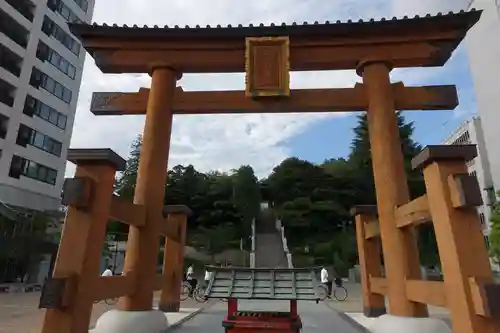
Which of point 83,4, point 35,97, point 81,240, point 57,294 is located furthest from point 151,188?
point 83,4

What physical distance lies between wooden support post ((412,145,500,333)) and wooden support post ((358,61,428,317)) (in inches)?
62.6

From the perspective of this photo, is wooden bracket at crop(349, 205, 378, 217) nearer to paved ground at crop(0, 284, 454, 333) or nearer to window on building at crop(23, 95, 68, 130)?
paved ground at crop(0, 284, 454, 333)

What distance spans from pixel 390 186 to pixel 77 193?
15.7 ft

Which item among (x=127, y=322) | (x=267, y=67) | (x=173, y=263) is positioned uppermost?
(x=267, y=67)

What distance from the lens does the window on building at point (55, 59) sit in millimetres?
27292

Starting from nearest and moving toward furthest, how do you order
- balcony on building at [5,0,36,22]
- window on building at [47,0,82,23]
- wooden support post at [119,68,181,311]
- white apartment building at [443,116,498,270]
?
1. wooden support post at [119,68,181,311]
2. balcony on building at [5,0,36,22]
3. window on building at [47,0,82,23]
4. white apartment building at [443,116,498,270]

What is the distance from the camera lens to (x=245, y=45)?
7.10 metres

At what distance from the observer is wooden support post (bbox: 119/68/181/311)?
19.7 feet

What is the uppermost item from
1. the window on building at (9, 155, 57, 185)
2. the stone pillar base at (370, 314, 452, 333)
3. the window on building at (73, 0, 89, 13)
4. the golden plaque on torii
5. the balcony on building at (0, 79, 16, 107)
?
the window on building at (73, 0, 89, 13)

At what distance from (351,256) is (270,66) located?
22.4m

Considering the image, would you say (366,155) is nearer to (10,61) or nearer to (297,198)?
(297,198)

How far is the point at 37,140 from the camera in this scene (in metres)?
26.4

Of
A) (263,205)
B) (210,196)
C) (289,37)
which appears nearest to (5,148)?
(210,196)

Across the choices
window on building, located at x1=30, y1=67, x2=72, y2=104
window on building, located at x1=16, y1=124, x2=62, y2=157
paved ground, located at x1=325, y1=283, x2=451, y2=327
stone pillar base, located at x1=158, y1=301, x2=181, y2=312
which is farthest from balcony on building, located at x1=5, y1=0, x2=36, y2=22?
paved ground, located at x1=325, y1=283, x2=451, y2=327
